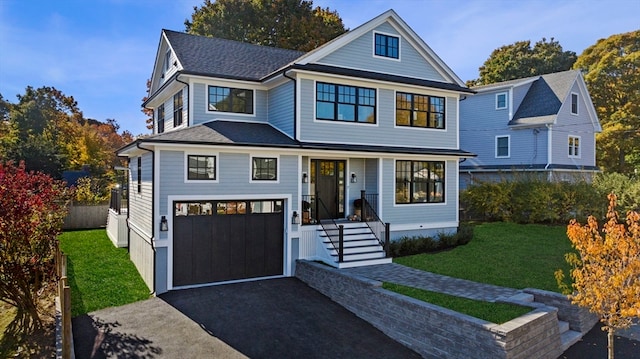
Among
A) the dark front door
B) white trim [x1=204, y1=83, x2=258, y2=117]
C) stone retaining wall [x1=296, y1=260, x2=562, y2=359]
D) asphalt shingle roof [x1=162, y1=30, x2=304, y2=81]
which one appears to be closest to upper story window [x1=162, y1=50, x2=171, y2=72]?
asphalt shingle roof [x1=162, y1=30, x2=304, y2=81]

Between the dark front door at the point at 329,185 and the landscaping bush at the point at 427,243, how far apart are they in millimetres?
2412

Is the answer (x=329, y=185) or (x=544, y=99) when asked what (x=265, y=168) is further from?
(x=544, y=99)

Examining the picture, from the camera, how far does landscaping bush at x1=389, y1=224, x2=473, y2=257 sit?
1378cm

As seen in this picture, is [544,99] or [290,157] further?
[544,99]

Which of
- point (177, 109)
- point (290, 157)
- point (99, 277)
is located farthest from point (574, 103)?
point (99, 277)

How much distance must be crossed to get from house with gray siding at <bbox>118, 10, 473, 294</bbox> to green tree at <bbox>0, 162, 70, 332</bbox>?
2.43m

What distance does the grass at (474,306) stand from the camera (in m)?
7.37

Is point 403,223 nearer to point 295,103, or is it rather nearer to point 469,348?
point 295,103

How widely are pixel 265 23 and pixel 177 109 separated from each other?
1973 cm

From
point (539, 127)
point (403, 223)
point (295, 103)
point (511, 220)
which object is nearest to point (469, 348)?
point (403, 223)

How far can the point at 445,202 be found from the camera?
15859 mm

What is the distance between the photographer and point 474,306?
7953mm

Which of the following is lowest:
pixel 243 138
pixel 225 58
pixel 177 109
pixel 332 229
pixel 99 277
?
pixel 99 277

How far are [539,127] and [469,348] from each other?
20.5 metres
